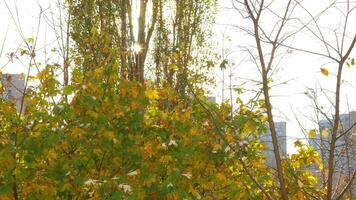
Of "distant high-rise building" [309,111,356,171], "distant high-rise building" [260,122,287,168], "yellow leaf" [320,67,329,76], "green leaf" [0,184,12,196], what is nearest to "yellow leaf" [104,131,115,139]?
"green leaf" [0,184,12,196]

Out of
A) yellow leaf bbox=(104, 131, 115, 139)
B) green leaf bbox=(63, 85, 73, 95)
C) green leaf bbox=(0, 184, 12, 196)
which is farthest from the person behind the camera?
green leaf bbox=(63, 85, 73, 95)

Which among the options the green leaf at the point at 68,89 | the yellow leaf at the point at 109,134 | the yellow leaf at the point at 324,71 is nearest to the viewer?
the yellow leaf at the point at 324,71

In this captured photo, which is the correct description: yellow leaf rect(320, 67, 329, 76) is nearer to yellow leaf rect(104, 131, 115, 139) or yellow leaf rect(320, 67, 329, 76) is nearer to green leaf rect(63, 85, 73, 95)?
yellow leaf rect(104, 131, 115, 139)

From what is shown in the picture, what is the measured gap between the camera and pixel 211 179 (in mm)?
4488

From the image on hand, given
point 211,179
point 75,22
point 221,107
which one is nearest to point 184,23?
point 75,22

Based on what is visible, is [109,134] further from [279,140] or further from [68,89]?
[279,140]

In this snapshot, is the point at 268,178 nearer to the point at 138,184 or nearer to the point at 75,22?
the point at 138,184

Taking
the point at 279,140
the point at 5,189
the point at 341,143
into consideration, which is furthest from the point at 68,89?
the point at 341,143

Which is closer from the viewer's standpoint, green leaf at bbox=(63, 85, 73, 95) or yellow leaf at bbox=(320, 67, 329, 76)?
yellow leaf at bbox=(320, 67, 329, 76)

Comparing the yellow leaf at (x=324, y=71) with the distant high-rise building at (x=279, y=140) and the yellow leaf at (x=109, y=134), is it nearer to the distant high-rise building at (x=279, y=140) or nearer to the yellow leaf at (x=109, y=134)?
the distant high-rise building at (x=279, y=140)

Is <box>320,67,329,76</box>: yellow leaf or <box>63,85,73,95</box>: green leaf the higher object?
<box>63,85,73,95</box>: green leaf

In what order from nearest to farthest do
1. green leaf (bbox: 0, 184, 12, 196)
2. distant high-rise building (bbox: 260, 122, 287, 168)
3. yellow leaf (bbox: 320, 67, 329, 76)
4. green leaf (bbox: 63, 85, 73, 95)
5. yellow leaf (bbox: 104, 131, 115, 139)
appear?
yellow leaf (bbox: 320, 67, 329, 76) → distant high-rise building (bbox: 260, 122, 287, 168) → green leaf (bbox: 0, 184, 12, 196) → yellow leaf (bbox: 104, 131, 115, 139) → green leaf (bbox: 63, 85, 73, 95)

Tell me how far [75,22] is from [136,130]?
7.34 metres

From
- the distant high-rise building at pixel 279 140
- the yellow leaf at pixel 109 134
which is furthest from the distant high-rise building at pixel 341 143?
the yellow leaf at pixel 109 134
